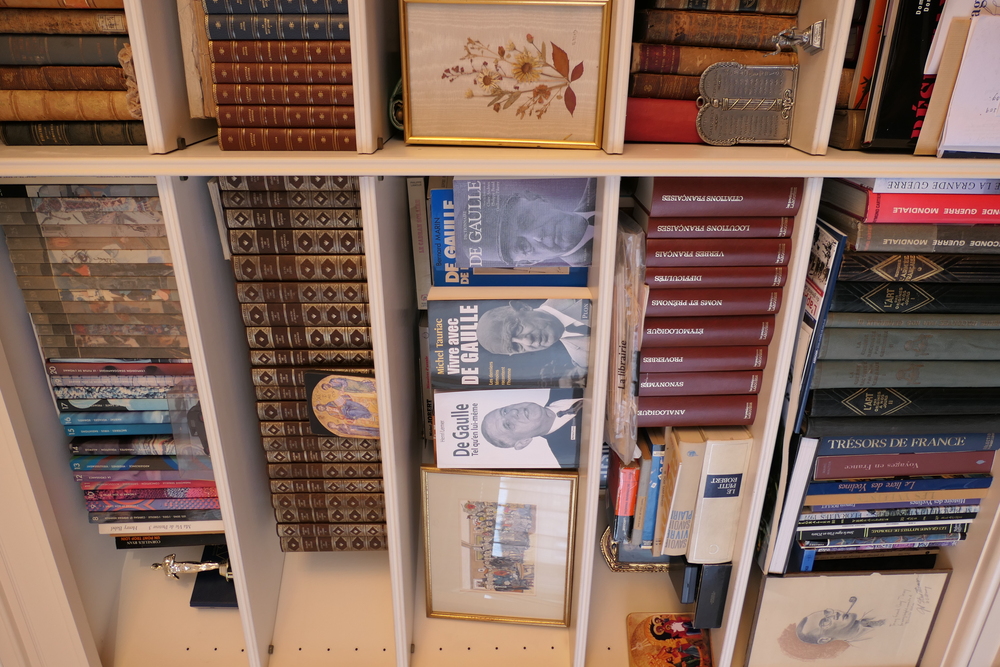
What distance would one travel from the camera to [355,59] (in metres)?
0.91

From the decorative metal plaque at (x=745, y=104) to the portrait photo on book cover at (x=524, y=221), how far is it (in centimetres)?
21

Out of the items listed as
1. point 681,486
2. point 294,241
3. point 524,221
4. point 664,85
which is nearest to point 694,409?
point 681,486

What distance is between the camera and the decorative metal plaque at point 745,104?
1.00 metres

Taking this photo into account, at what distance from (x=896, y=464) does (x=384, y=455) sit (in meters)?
0.94

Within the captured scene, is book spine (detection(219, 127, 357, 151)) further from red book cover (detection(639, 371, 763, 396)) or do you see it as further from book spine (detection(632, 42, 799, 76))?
red book cover (detection(639, 371, 763, 396))

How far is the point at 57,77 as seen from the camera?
0.99m

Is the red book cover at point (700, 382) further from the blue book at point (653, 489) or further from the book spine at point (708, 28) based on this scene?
the book spine at point (708, 28)

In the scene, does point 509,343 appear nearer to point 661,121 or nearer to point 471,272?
point 471,272

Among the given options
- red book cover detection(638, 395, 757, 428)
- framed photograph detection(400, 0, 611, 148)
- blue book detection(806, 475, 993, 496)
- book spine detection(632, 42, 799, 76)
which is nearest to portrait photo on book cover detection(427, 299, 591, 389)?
red book cover detection(638, 395, 757, 428)

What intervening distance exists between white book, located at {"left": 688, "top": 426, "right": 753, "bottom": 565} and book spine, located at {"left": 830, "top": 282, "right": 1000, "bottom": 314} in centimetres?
30

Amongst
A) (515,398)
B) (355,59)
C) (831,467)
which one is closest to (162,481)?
(515,398)

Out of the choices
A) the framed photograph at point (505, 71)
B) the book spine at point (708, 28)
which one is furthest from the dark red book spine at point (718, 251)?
the book spine at point (708, 28)

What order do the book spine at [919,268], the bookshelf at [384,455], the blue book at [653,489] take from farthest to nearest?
the blue book at [653,489] < the book spine at [919,268] < the bookshelf at [384,455]

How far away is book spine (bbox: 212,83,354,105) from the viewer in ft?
3.14
